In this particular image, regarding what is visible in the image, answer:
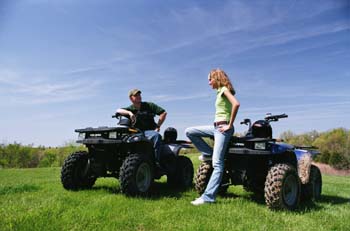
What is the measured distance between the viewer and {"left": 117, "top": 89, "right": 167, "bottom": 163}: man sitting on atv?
7570 mm

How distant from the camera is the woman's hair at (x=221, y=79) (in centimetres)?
639

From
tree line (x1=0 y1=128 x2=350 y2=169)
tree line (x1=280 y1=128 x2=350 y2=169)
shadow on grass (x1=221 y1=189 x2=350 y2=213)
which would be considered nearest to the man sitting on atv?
shadow on grass (x1=221 y1=189 x2=350 y2=213)

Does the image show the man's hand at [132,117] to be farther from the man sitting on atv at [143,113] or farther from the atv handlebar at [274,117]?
the atv handlebar at [274,117]

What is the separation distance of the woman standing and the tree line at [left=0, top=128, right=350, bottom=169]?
2502 centimetres

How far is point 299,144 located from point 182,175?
26.4m

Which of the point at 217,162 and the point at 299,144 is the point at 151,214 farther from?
the point at 299,144

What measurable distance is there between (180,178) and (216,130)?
7.25ft

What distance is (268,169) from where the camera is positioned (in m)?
6.64

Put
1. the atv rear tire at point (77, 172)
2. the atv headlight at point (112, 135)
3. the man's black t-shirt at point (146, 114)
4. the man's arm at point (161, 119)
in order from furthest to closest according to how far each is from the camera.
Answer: the man's arm at point (161, 119)
the man's black t-shirt at point (146, 114)
the atv rear tire at point (77, 172)
the atv headlight at point (112, 135)

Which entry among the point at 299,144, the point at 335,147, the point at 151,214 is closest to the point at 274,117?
the point at 151,214

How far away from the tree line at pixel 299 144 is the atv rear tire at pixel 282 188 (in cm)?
Answer: 2478

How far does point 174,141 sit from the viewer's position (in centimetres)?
840

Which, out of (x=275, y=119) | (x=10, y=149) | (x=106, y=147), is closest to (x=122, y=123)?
(x=106, y=147)

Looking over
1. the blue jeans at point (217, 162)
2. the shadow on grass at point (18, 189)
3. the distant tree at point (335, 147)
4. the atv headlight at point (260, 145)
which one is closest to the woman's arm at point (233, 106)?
the blue jeans at point (217, 162)
